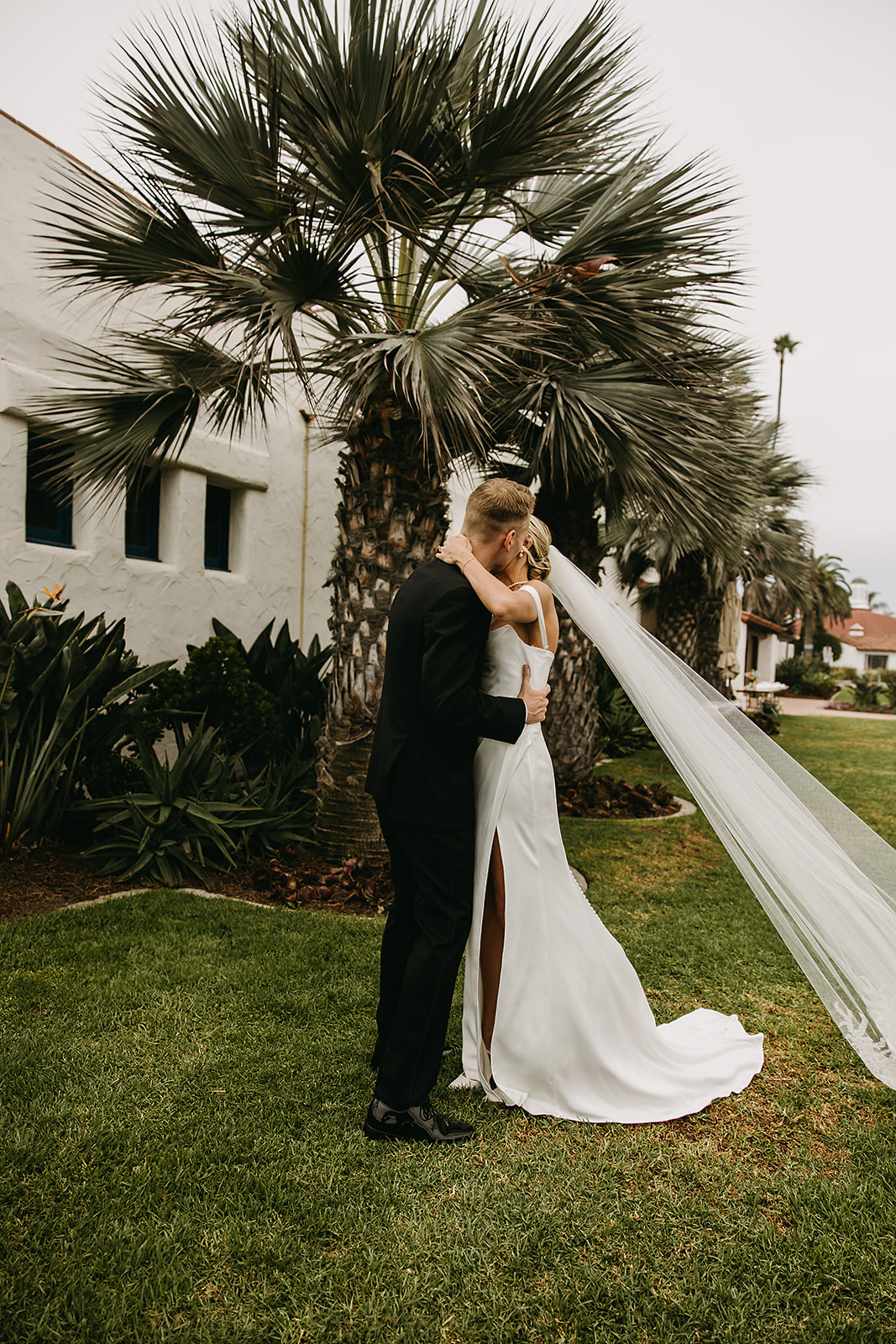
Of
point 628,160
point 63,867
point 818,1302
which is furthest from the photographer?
point 628,160

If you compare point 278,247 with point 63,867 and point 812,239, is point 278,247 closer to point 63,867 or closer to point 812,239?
point 63,867

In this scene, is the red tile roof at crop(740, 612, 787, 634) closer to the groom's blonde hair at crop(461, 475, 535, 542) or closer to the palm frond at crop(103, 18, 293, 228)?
the palm frond at crop(103, 18, 293, 228)

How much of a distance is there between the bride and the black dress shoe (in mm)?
298

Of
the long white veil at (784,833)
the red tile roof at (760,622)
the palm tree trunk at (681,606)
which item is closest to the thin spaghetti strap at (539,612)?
the long white veil at (784,833)

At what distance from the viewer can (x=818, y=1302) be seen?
80.1 inches

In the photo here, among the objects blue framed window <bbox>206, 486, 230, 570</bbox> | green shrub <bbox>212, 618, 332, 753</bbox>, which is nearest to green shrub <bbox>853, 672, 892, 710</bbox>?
blue framed window <bbox>206, 486, 230, 570</bbox>

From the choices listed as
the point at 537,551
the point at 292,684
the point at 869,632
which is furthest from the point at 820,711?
the point at 869,632

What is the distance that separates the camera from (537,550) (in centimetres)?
311

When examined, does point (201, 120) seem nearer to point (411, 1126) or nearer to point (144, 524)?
point (144, 524)

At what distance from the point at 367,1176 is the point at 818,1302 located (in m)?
1.29

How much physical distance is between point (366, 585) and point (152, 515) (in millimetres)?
3357

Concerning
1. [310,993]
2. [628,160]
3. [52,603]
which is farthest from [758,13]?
[310,993]

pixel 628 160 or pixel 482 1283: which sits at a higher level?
pixel 628 160

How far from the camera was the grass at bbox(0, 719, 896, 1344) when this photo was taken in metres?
1.97
